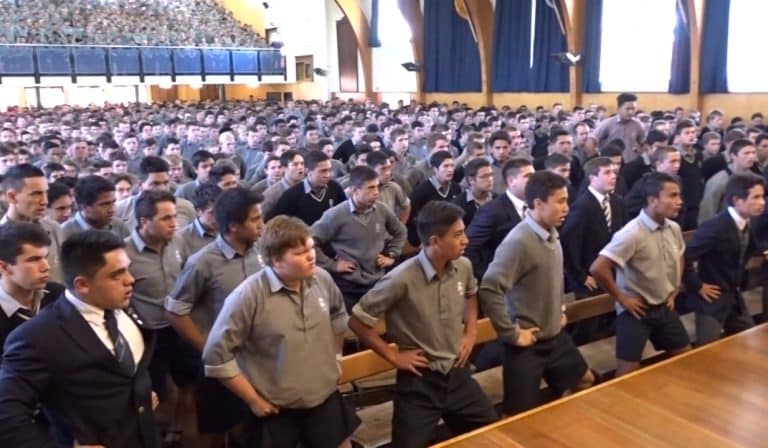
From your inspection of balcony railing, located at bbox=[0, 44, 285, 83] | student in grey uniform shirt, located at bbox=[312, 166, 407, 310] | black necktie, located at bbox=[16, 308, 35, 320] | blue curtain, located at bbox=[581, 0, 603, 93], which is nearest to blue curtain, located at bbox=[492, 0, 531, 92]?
blue curtain, located at bbox=[581, 0, 603, 93]

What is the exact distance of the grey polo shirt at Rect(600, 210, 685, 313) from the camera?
3.80 meters

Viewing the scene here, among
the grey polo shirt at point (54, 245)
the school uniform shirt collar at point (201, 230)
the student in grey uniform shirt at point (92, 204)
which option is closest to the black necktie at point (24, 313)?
the grey polo shirt at point (54, 245)

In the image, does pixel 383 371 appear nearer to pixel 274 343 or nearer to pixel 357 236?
pixel 274 343

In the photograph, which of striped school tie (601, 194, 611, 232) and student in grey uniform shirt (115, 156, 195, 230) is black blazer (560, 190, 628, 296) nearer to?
striped school tie (601, 194, 611, 232)

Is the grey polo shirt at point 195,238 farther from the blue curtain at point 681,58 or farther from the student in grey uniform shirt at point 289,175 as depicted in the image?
the blue curtain at point 681,58

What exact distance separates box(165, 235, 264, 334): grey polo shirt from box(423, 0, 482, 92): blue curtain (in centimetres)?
1918

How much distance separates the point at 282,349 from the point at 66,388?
79cm

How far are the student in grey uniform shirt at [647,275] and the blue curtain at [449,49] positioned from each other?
18.4m

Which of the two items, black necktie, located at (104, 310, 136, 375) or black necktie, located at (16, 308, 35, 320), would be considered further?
black necktie, located at (16, 308, 35, 320)

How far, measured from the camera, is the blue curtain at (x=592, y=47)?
17328 millimetres

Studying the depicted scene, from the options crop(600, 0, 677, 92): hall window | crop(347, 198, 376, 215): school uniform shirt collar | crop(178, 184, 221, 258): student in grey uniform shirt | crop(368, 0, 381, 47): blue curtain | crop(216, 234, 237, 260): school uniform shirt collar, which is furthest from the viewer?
crop(368, 0, 381, 47): blue curtain

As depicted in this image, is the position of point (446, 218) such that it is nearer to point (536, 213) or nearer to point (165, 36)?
point (536, 213)

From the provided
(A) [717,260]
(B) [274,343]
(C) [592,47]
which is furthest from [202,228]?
(C) [592,47]

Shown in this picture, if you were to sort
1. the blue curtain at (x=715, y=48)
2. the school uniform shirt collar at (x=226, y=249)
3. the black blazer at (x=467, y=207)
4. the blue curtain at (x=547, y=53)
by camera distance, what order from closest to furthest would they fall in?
the school uniform shirt collar at (x=226, y=249) < the black blazer at (x=467, y=207) < the blue curtain at (x=715, y=48) < the blue curtain at (x=547, y=53)
